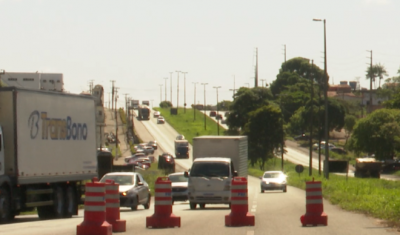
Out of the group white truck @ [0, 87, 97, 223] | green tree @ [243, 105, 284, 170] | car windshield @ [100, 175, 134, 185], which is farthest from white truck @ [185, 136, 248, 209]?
green tree @ [243, 105, 284, 170]

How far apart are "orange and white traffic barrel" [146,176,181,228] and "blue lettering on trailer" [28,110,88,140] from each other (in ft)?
22.0

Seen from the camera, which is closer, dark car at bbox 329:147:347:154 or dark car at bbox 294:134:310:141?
dark car at bbox 329:147:347:154

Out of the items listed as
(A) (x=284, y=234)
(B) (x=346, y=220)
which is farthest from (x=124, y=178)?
(A) (x=284, y=234)

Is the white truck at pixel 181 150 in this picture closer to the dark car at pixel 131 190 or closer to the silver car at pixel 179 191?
the silver car at pixel 179 191

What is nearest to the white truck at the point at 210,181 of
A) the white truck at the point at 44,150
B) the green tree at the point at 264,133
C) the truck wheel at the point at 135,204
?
the truck wheel at the point at 135,204

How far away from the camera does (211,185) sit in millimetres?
26734

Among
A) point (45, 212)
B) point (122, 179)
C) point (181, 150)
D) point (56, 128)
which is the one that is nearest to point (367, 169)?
point (181, 150)

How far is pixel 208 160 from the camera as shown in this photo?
90.1ft

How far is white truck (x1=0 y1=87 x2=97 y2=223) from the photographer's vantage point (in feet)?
69.7

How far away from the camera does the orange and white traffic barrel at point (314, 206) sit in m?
17.0

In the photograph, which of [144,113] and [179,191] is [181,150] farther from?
[179,191]

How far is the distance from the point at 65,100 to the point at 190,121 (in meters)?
121

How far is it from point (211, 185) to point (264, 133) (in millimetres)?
65997

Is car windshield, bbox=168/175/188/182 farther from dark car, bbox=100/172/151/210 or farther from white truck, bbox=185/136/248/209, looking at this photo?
white truck, bbox=185/136/248/209
